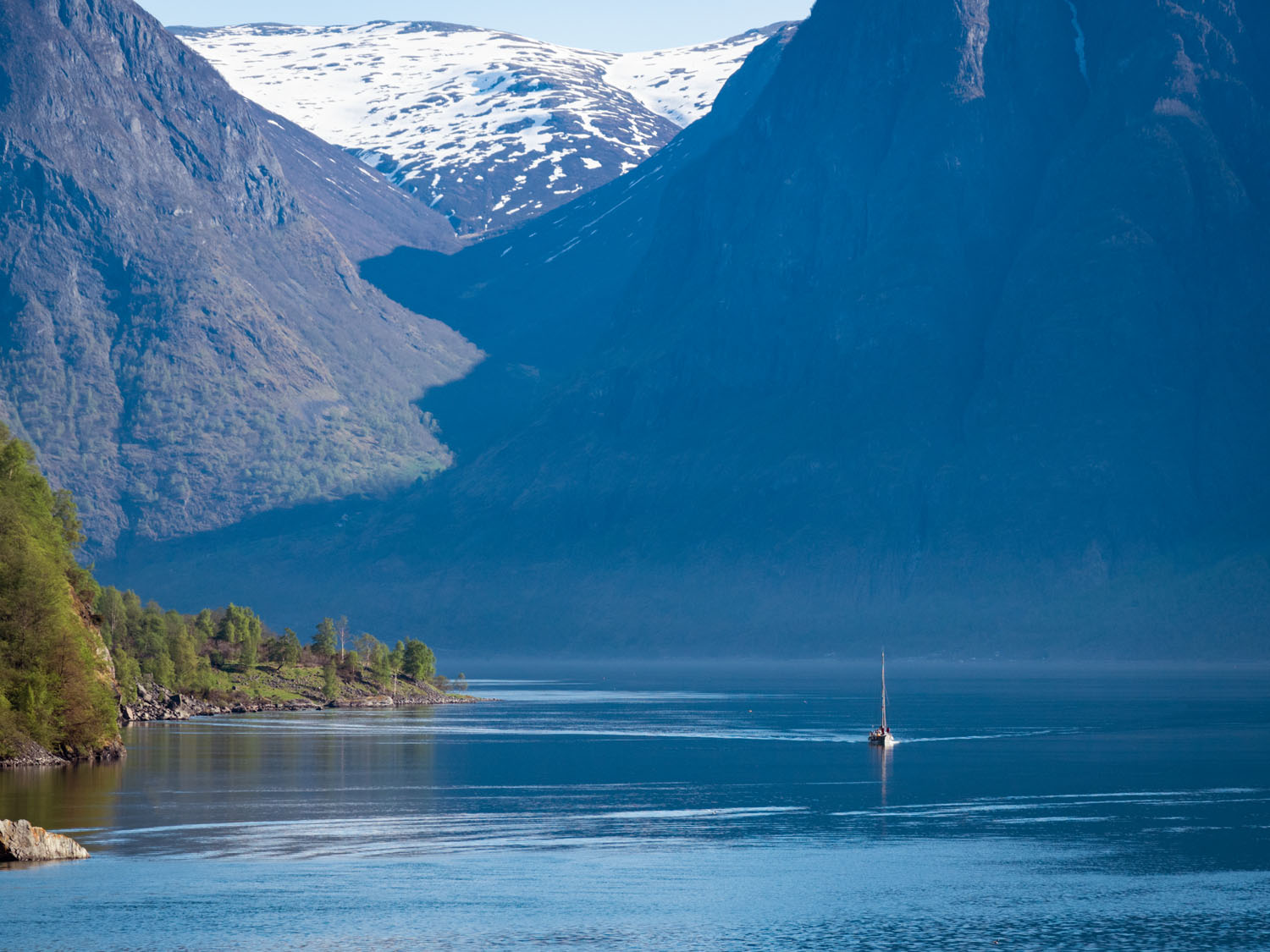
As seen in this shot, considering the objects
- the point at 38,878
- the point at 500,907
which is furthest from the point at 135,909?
the point at 500,907

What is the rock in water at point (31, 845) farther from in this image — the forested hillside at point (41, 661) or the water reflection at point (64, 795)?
the forested hillside at point (41, 661)

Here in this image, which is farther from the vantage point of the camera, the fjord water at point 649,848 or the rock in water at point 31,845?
the rock in water at point 31,845

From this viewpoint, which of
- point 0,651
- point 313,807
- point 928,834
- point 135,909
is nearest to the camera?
point 135,909

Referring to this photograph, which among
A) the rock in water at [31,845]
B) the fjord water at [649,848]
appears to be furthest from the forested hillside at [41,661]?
the rock in water at [31,845]

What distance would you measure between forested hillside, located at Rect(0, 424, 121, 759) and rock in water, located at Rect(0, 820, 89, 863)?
36565 mm

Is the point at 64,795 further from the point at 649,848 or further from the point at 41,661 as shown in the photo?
the point at 649,848

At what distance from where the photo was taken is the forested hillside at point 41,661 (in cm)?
12900

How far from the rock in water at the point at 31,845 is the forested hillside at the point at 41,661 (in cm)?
3657

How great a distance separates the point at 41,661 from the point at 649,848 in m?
48.5

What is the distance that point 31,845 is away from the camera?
92375mm

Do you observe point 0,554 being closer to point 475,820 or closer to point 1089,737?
point 475,820

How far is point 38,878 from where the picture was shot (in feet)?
288

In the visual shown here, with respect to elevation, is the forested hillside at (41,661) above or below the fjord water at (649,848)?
above

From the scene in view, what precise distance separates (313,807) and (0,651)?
1034 inches
